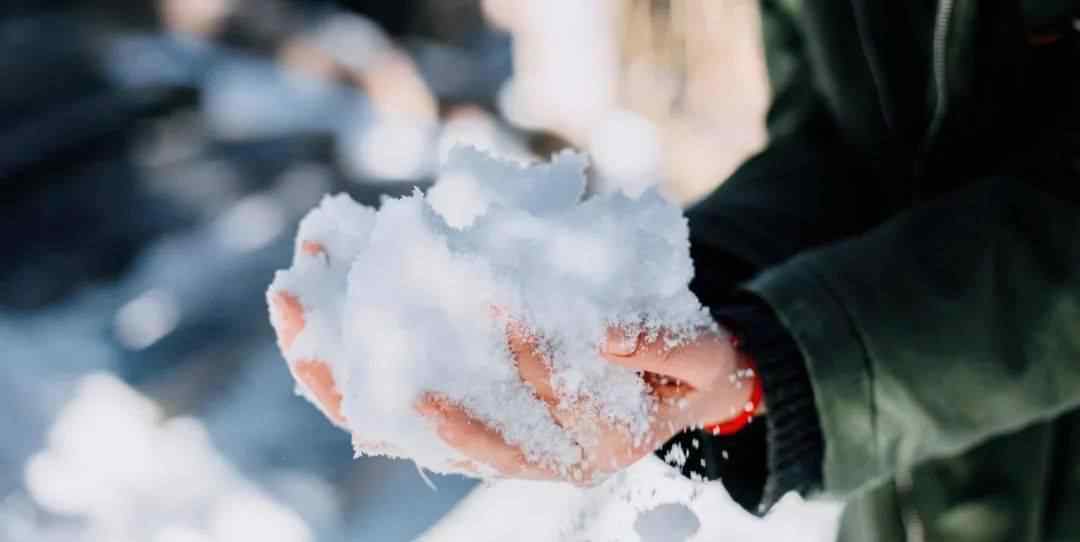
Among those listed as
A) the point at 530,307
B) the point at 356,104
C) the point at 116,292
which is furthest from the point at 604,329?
the point at 356,104

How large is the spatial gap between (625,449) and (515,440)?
0.13 ft

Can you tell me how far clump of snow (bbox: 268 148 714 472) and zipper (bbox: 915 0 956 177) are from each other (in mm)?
200

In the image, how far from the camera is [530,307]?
290 millimetres

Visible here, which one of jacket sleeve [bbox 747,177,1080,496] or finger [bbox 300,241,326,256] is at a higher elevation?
finger [bbox 300,241,326,256]

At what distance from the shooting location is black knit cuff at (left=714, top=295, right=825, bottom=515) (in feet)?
1.16

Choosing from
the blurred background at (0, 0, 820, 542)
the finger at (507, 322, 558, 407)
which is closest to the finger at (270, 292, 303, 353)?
the finger at (507, 322, 558, 407)

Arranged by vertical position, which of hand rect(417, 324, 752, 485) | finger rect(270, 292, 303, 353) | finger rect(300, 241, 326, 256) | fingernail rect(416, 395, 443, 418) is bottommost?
hand rect(417, 324, 752, 485)

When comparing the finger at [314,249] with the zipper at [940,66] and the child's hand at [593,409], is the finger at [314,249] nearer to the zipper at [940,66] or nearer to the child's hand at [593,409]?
the child's hand at [593,409]

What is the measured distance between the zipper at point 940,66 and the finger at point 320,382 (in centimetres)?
31

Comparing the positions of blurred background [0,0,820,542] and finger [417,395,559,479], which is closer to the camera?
finger [417,395,559,479]

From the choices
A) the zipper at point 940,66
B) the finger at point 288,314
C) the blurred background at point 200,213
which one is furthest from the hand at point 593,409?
the blurred background at point 200,213

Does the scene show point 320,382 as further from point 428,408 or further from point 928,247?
point 928,247

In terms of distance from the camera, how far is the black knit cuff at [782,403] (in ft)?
1.16

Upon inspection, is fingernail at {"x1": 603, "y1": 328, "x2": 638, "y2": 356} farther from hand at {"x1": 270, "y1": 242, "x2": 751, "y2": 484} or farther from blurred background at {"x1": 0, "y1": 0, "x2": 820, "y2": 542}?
blurred background at {"x1": 0, "y1": 0, "x2": 820, "y2": 542}
